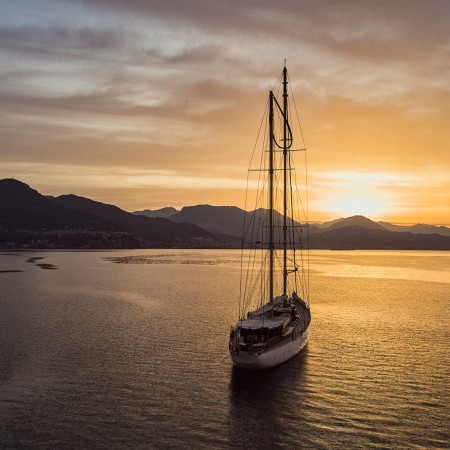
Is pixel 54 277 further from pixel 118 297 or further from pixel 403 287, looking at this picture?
pixel 403 287

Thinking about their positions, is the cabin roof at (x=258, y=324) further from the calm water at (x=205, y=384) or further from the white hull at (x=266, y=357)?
the calm water at (x=205, y=384)

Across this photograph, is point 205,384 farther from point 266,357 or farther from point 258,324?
point 258,324

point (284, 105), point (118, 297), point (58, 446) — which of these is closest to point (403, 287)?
point (118, 297)

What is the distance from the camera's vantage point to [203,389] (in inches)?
1751

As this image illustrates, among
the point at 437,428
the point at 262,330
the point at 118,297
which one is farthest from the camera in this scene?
the point at 118,297

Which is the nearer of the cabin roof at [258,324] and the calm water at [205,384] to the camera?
the calm water at [205,384]

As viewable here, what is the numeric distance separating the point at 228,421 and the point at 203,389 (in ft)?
24.1

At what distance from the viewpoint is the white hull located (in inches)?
1882

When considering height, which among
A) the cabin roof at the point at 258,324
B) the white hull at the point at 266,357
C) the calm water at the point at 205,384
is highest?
the cabin roof at the point at 258,324

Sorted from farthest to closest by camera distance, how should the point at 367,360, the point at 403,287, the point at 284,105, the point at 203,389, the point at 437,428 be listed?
1. the point at 403,287
2. the point at 284,105
3. the point at 367,360
4. the point at 203,389
5. the point at 437,428

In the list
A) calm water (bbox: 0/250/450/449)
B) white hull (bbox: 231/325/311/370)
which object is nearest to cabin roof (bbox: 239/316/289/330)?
white hull (bbox: 231/325/311/370)

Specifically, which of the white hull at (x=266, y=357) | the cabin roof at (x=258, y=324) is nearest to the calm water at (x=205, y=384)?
the white hull at (x=266, y=357)

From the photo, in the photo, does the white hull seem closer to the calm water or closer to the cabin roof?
the calm water

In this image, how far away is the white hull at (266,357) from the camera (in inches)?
1882
